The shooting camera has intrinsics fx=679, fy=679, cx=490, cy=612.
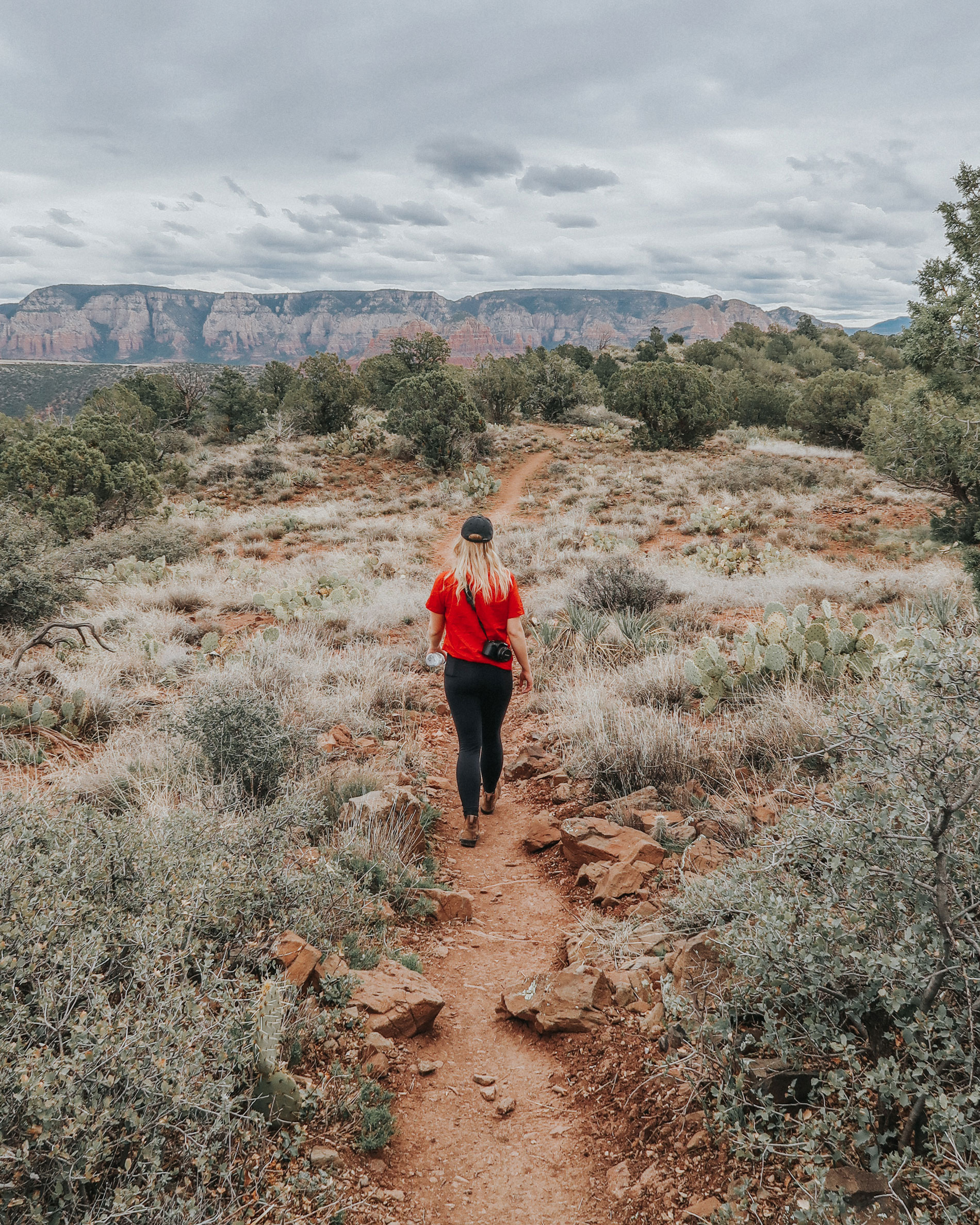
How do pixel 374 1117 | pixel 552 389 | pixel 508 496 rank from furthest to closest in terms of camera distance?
pixel 552 389 < pixel 508 496 < pixel 374 1117

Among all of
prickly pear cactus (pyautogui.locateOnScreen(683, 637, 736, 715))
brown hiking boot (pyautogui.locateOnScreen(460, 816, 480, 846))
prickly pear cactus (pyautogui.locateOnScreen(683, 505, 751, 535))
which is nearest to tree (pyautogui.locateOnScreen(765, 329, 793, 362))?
prickly pear cactus (pyautogui.locateOnScreen(683, 505, 751, 535))

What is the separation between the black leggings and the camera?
4.42 m

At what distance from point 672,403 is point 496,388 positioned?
8.68 meters

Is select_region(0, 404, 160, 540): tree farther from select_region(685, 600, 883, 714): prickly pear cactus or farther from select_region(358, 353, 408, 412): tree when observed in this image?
select_region(358, 353, 408, 412): tree

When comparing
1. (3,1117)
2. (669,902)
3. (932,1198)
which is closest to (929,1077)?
(932,1198)

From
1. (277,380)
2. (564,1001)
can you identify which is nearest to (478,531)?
(564,1001)

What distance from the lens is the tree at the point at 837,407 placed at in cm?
2916

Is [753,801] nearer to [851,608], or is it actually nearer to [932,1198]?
[932,1198]

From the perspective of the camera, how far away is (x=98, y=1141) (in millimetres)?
1549

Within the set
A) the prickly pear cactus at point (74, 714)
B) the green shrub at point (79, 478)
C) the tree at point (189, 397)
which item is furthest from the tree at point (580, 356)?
the prickly pear cactus at point (74, 714)

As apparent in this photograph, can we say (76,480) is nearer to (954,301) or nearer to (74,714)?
(74,714)

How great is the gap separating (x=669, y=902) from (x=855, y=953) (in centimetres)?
104

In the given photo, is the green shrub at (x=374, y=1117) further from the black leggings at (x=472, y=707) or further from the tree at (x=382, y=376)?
the tree at (x=382, y=376)

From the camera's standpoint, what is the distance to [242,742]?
4.55 m
